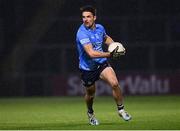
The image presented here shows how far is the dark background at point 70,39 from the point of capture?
85.7ft

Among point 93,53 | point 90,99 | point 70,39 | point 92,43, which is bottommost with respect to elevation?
point 70,39

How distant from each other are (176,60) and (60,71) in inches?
166

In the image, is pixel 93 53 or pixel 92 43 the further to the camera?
pixel 92 43

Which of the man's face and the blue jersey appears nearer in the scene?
the man's face

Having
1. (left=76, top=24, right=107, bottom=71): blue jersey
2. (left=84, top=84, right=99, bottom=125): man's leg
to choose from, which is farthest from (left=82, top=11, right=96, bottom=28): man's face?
(left=84, top=84, right=99, bottom=125): man's leg

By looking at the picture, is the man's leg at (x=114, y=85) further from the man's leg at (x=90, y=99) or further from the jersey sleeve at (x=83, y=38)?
the jersey sleeve at (x=83, y=38)

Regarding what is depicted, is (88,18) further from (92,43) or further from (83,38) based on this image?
(92,43)

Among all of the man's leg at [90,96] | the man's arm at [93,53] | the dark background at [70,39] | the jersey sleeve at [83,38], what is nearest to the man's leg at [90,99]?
the man's leg at [90,96]

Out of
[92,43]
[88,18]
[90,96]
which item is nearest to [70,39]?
[90,96]

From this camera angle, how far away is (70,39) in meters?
26.9

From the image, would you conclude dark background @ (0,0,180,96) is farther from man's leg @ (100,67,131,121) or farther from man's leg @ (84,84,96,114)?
man's leg @ (100,67,131,121)

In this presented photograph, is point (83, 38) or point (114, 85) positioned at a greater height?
point (83, 38)

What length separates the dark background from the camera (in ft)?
85.7

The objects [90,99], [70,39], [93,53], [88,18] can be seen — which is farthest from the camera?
[70,39]
